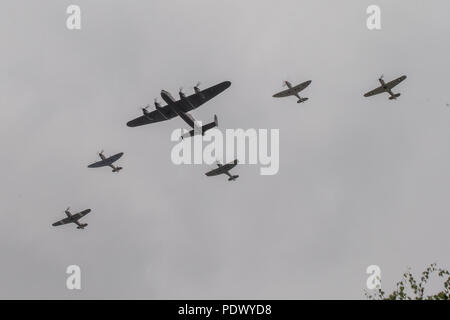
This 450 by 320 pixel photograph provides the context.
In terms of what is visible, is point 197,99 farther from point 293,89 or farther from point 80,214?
point 80,214

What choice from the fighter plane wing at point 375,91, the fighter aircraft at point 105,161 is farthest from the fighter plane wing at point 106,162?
the fighter plane wing at point 375,91

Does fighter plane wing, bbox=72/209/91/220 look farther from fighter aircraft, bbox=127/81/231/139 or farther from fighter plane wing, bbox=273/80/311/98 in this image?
fighter plane wing, bbox=273/80/311/98

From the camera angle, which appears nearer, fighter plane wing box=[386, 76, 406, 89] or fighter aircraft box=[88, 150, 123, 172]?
fighter plane wing box=[386, 76, 406, 89]

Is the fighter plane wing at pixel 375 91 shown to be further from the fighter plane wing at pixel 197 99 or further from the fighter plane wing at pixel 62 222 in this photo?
the fighter plane wing at pixel 62 222

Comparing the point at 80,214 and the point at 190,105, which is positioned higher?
the point at 190,105

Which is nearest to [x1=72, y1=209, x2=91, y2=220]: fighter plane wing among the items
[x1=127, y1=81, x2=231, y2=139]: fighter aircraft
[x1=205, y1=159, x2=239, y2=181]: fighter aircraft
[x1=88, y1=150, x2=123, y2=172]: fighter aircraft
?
[x1=88, y1=150, x2=123, y2=172]: fighter aircraft

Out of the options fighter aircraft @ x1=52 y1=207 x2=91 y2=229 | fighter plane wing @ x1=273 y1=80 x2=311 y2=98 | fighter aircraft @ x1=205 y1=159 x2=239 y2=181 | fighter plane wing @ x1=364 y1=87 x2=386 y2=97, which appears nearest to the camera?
fighter plane wing @ x1=364 y1=87 x2=386 y2=97

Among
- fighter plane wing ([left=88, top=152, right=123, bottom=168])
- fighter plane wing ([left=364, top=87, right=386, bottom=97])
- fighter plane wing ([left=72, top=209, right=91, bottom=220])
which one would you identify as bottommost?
fighter plane wing ([left=72, top=209, right=91, bottom=220])

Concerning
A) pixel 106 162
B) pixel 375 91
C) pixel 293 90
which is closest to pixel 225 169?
pixel 293 90
